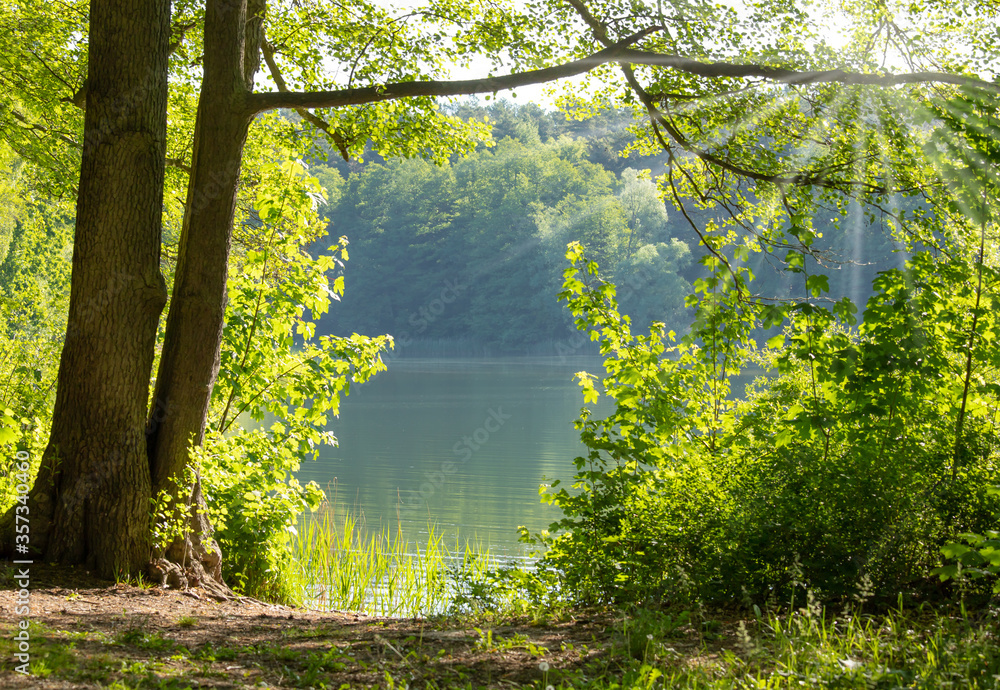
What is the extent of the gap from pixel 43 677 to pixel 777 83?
526 centimetres

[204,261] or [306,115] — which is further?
[306,115]

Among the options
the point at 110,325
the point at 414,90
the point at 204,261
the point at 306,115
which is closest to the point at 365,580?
the point at 204,261

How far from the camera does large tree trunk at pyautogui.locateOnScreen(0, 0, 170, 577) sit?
4.36m

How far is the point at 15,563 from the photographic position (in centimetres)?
420

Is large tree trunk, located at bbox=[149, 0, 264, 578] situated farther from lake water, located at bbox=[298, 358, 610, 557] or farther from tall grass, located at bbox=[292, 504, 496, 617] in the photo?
lake water, located at bbox=[298, 358, 610, 557]

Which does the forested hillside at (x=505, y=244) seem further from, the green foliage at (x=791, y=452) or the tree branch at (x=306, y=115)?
the green foliage at (x=791, y=452)

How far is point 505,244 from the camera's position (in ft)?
193

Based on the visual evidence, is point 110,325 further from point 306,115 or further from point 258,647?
point 306,115

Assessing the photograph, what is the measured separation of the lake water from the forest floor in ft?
4.98

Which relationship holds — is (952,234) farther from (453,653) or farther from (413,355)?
(413,355)

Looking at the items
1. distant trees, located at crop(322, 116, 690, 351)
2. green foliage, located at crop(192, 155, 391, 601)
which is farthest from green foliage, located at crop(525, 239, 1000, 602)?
distant trees, located at crop(322, 116, 690, 351)

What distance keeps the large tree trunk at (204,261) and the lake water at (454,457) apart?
2167 mm

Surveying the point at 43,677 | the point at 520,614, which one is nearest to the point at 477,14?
the point at 520,614

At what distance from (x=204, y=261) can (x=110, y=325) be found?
716mm
